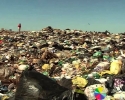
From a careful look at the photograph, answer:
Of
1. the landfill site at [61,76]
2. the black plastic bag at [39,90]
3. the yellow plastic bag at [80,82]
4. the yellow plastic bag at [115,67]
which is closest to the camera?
the black plastic bag at [39,90]

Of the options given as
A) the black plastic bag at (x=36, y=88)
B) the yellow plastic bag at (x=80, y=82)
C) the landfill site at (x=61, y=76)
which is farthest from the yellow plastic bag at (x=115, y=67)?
the black plastic bag at (x=36, y=88)

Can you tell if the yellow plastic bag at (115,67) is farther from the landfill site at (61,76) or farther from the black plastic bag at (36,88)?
the black plastic bag at (36,88)

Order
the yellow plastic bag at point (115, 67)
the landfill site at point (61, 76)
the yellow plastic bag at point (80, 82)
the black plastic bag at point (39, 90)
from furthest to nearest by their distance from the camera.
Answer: the yellow plastic bag at point (115, 67), the yellow plastic bag at point (80, 82), the landfill site at point (61, 76), the black plastic bag at point (39, 90)

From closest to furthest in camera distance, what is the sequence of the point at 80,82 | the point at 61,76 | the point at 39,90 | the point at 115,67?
the point at 39,90
the point at 80,82
the point at 115,67
the point at 61,76

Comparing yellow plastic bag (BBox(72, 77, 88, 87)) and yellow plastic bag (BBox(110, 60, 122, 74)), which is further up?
yellow plastic bag (BBox(110, 60, 122, 74))

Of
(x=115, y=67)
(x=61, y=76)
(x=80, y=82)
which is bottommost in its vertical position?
(x=61, y=76)

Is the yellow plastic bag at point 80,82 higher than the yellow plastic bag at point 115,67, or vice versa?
the yellow plastic bag at point 115,67

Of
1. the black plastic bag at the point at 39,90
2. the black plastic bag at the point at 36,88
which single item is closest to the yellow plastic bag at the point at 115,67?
the black plastic bag at the point at 39,90

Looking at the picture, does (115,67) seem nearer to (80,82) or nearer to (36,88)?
(80,82)

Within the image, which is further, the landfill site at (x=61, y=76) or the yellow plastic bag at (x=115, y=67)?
the yellow plastic bag at (x=115, y=67)

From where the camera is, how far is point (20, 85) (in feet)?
11.7

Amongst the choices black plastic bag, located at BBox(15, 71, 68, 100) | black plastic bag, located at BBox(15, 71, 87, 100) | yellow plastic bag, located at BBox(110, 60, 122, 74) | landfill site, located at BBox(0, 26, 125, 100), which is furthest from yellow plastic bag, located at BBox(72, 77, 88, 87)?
yellow plastic bag, located at BBox(110, 60, 122, 74)

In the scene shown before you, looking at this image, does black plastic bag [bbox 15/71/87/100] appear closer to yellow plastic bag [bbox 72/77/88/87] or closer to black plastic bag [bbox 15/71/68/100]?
black plastic bag [bbox 15/71/68/100]

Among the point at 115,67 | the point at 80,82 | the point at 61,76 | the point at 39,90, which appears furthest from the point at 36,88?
the point at 61,76
